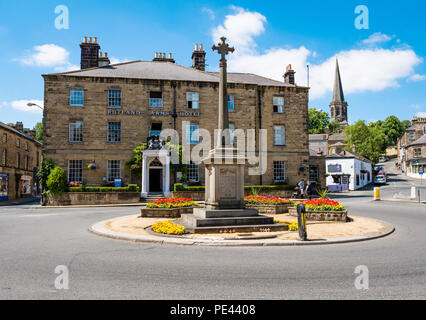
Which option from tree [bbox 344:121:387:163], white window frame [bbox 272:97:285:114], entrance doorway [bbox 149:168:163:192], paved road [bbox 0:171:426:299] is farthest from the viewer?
tree [bbox 344:121:387:163]

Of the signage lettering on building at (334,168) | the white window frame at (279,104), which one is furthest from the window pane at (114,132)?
the signage lettering on building at (334,168)

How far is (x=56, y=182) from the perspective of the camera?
2494 centimetres

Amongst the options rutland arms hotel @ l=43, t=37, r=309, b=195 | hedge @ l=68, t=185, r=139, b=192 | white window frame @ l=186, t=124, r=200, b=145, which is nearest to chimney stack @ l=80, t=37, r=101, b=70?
rutland arms hotel @ l=43, t=37, r=309, b=195

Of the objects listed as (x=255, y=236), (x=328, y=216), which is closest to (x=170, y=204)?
(x=255, y=236)

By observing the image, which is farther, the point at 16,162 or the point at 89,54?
the point at 16,162

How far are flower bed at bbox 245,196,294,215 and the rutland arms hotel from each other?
39.3ft

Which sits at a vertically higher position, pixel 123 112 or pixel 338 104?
pixel 338 104

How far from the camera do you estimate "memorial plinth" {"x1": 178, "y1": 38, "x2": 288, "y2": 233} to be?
10930mm

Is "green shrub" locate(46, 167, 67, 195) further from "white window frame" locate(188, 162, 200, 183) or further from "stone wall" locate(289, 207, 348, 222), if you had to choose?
"stone wall" locate(289, 207, 348, 222)

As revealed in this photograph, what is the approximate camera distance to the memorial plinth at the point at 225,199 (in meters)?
10.9

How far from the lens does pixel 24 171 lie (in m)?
41.7

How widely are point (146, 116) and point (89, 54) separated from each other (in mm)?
9385

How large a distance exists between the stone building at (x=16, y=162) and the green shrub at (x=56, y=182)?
534 inches

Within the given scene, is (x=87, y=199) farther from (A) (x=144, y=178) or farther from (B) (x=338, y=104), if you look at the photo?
(B) (x=338, y=104)
